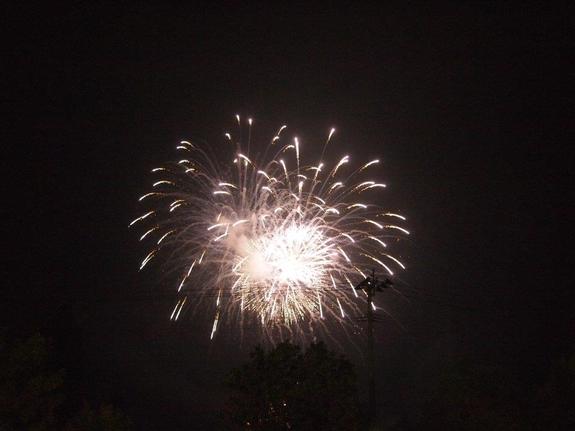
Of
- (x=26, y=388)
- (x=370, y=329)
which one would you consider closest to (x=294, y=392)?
(x=370, y=329)

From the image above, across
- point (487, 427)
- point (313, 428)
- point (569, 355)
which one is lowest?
point (313, 428)

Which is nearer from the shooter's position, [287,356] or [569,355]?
[287,356]

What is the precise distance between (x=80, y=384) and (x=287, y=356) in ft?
105

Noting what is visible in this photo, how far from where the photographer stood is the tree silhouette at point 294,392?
18156 mm

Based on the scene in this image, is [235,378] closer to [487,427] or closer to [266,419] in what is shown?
[266,419]

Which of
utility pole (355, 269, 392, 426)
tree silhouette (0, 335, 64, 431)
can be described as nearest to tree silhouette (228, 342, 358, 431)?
utility pole (355, 269, 392, 426)

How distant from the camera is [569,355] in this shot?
3108cm

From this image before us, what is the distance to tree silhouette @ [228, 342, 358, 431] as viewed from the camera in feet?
Answer: 59.6

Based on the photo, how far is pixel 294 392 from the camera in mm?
18578

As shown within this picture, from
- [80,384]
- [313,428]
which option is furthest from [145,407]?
[313,428]

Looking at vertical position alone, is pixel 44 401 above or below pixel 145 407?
below

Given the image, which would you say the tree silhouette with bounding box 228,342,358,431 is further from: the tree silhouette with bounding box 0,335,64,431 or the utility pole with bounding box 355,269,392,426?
the tree silhouette with bounding box 0,335,64,431

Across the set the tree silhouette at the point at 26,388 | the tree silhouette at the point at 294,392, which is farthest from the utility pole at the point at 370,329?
the tree silhouette at the point at 26,388

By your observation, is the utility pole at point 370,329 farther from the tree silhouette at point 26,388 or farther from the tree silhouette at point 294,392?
the tree silhouette at point 26,388
